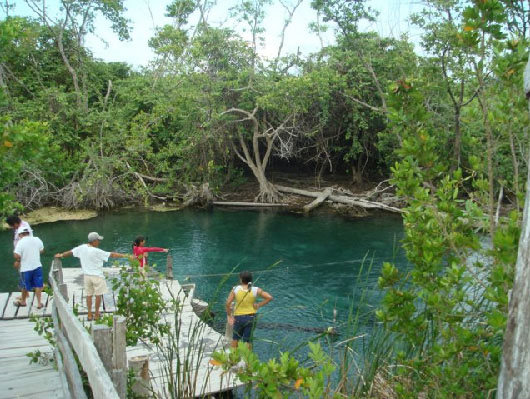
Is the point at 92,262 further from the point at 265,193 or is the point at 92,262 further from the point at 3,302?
the point at 265,193

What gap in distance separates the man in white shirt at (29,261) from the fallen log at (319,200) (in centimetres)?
1359

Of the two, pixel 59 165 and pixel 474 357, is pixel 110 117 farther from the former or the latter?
pixel 474 357

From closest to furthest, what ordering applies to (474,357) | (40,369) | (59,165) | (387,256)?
(474,357) → (40,369) → (387,256) → (59,165)

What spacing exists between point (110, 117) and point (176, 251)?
880 cm

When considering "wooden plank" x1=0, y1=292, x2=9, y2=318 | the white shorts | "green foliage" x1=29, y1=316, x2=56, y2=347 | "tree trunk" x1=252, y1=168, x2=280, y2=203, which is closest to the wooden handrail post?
the white shorts

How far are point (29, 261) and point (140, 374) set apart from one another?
3500 mm

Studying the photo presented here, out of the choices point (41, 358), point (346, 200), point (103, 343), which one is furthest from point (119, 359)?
point (346, 200)

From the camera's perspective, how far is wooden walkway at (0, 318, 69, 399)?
13.6 feet

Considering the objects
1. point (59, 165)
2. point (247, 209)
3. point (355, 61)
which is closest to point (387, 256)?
point (247, 209)

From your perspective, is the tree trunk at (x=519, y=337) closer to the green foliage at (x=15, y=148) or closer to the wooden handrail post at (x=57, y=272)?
the green foliage at (x=15, y=148)

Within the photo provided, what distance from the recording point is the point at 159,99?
21234mm

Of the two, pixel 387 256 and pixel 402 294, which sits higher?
pixel 402 294

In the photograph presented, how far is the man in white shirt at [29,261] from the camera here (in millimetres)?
6984

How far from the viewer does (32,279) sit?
23.3 ft
